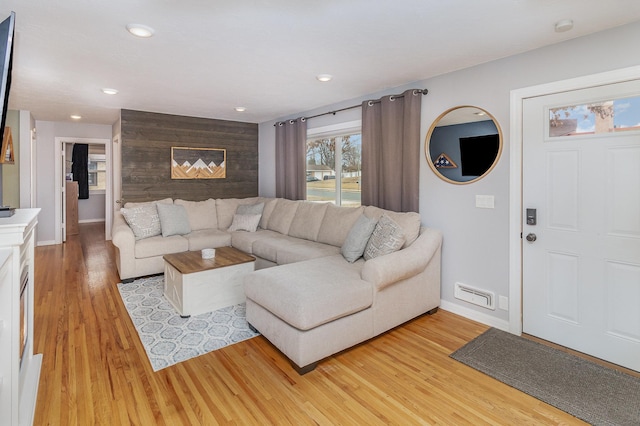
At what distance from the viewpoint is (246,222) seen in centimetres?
510

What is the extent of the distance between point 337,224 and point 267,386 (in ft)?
7.07

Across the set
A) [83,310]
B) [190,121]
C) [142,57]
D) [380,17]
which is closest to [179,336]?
[83,310]

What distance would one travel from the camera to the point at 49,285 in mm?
4113

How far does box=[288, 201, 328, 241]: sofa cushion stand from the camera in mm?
4340

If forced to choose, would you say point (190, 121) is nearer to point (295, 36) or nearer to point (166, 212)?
point (166, 212)

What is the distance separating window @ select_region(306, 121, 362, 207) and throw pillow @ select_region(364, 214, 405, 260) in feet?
4.95

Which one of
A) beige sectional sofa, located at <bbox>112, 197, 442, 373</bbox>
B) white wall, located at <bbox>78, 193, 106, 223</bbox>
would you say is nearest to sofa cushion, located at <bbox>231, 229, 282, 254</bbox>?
beige sectional sofa, located at <bbox>112, 197, 442, 373</bbox>

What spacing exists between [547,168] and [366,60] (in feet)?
5.64

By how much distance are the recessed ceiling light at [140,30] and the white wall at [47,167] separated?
5230mm

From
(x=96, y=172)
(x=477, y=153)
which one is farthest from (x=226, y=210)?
(x=96, y=172)

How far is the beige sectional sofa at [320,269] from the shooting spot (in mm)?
2357

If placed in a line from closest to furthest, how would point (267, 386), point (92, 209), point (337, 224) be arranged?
point (267, 386)
point (337, 224)
point (92, 209)

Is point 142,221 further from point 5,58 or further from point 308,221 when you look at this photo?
point 5,58

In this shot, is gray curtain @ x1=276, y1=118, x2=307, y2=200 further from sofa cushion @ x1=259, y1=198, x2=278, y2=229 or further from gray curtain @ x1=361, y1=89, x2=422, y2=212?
gray curtain @ x1=361, y1=89, x2=422, y2=212
